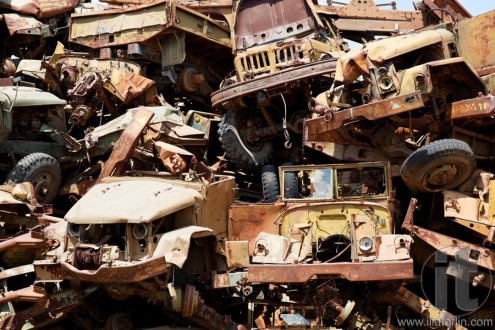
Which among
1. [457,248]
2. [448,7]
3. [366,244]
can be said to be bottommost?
[457,248]

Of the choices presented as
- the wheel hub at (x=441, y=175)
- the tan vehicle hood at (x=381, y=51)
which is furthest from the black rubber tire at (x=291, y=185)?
the wheel hub at (x=441, y=175)

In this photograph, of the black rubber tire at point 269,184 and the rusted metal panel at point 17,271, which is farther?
the black rubber tire at point 269,184

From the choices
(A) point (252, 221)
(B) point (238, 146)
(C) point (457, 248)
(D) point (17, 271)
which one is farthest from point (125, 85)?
(C) point (457, 248)

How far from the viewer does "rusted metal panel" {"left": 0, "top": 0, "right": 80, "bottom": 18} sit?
16969mm

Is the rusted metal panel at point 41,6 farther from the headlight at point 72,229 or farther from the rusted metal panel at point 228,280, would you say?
the rusted metal panel at point 228,280

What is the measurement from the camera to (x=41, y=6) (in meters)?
17.2

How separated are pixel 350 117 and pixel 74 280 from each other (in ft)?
13.8

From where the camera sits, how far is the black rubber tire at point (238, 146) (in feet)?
42.8

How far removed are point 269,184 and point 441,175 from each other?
308 centimetres

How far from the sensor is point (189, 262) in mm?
9906

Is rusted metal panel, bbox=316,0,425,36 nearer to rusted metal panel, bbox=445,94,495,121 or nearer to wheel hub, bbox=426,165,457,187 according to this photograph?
rusted metal panel, bbox=445,94,495,121

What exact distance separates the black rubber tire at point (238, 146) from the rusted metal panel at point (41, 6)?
6065 millimetres

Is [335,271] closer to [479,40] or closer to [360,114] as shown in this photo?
[360,114]

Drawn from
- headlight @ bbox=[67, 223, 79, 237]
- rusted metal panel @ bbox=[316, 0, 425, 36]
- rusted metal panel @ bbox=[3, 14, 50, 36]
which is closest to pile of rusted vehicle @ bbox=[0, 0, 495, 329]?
headlight @ bbox=[67, 223, 79, 237]
